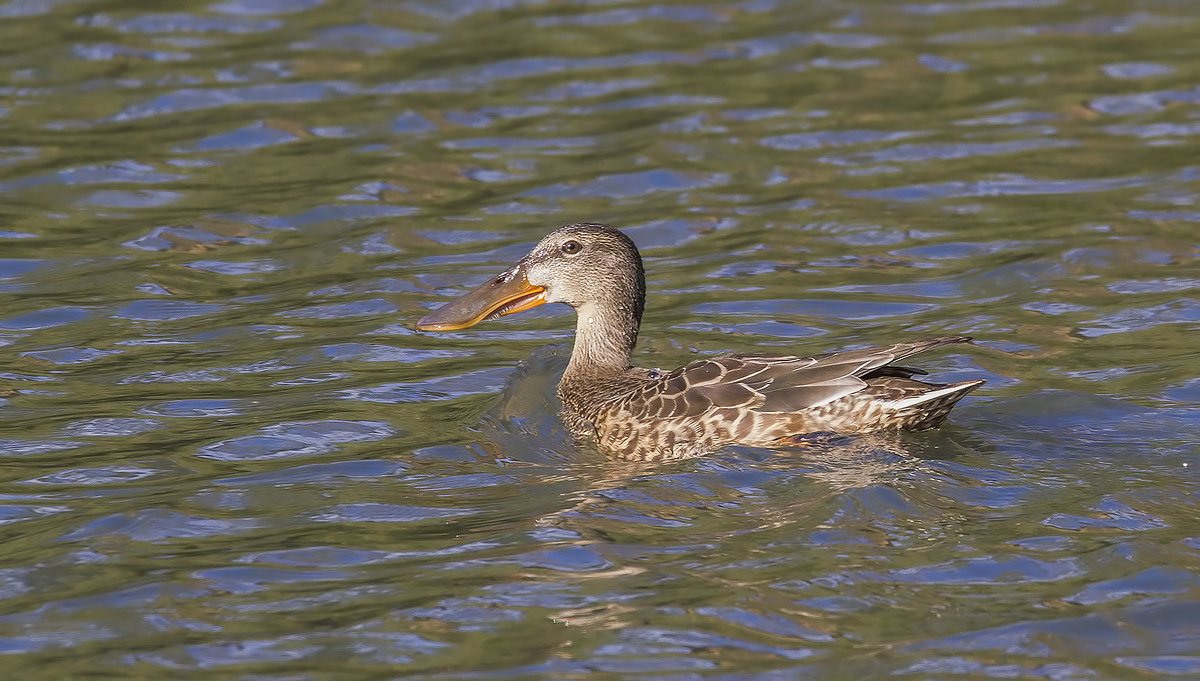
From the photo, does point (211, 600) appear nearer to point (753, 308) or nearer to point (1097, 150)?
point (753, 308)

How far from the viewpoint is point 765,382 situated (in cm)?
739

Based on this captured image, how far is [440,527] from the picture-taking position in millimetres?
6590

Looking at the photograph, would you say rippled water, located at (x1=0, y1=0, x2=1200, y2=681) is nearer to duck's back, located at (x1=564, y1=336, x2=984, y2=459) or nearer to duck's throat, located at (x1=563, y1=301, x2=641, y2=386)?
duck's back, located at (x1=564, y1=336, x2=984, y2=459)

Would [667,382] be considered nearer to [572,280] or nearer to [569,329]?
[572,280]

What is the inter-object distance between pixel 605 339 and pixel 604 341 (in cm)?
1

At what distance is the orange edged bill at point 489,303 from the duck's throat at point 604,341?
28 cm

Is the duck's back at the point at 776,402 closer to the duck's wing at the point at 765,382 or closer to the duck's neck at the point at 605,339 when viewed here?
the duck's wing at the point at 765,382

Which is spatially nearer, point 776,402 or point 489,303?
point 776,402

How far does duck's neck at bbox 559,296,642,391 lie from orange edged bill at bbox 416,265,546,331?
289mm

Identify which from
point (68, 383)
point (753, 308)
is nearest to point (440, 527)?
A: point (68, 383)

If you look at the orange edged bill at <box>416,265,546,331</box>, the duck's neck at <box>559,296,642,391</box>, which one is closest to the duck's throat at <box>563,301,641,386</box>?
the duck's neck at <box>559,296,642,391</box>

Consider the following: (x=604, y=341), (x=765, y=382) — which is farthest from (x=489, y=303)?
(x=765, y=382)

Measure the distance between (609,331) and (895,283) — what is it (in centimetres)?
219

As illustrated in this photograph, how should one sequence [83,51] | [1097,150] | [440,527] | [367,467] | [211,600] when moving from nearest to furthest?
[211,600] < [440,527] < [367,467] < [1097,150] < [83,51]
